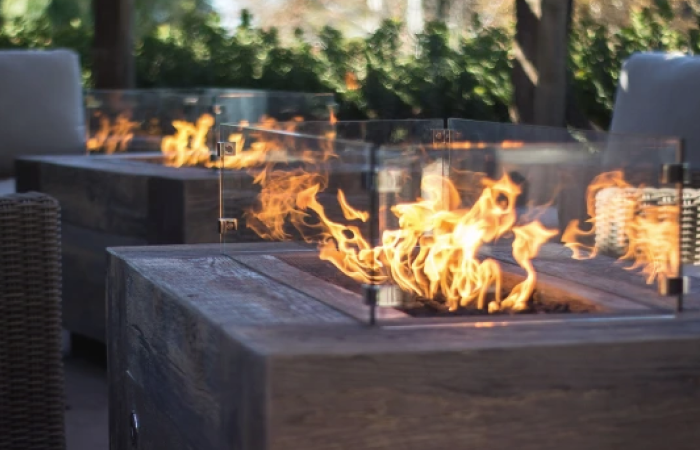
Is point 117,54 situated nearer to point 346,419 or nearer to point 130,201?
point 130,201

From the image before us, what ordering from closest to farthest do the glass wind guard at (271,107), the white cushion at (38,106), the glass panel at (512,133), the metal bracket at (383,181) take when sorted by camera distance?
the metal bracket at (383,181) → the glass panel at (512,133) → the glass wind guard at (271,107) → the white cushion at (38,106)

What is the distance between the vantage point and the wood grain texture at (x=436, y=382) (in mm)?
1702

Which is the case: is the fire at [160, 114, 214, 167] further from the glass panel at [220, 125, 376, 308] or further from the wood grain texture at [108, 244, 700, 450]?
the wood grain texture at [108, 244, 700, 450]

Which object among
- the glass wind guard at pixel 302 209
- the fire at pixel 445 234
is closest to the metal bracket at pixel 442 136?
the fire at pixel 445 234

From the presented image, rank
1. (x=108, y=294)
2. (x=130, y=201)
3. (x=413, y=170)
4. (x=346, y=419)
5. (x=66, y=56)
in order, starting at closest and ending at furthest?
(x=346, y=419)
(x=413, y=170)
(x=108, y=294)
(x=130, y=201)
(x=66, y=56)

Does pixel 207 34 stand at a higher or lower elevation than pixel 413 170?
higher

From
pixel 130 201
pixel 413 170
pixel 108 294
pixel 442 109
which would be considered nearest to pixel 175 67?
pixel 442 109

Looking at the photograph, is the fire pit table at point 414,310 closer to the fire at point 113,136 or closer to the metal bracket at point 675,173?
the metal bracket at point 675,173

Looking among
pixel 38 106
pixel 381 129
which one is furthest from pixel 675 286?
pixel 38 106

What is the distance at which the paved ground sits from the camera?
11.0 feet

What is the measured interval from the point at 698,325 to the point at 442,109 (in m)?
5.35

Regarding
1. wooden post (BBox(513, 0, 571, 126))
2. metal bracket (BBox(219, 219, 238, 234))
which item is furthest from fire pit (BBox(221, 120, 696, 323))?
wooden post (BBox(513, 0, 571, 126))

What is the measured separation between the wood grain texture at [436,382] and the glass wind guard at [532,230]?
0.44 feet

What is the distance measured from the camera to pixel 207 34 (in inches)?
338
